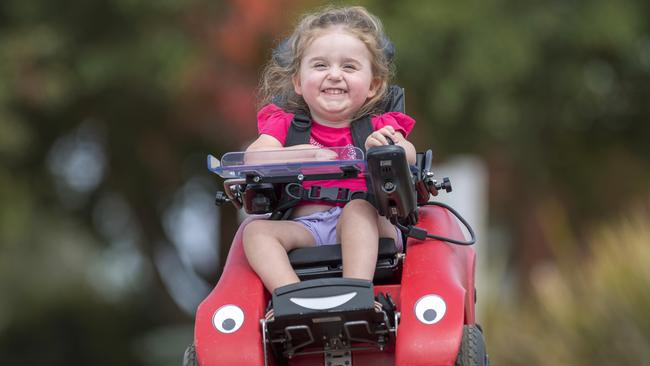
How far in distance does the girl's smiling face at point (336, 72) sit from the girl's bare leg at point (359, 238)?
47 centimetres

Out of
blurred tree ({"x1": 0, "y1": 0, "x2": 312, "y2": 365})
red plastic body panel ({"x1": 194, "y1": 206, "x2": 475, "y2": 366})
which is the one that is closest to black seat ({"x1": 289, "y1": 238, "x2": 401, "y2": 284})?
red plastic body panel ({"x1": 194, "y1": 206, "x2": 475, "y2": 366})

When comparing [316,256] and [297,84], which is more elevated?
[297,84]

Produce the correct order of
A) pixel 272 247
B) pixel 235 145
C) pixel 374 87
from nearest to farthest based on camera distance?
1. pixel 272 247
2. pixel 374 87
3. pixel 235 145

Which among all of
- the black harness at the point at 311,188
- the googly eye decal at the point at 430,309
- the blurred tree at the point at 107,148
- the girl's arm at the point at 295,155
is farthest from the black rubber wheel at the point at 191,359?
the blurred tree at the point at 107,148

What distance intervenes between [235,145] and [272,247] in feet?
35.5

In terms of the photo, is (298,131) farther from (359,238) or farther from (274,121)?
(359,238)

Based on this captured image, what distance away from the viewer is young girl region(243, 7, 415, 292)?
5.73 m

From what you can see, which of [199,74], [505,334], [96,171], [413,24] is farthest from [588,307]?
[96,171]

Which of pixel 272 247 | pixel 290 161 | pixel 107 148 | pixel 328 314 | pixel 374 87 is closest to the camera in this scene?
pixel 328 314

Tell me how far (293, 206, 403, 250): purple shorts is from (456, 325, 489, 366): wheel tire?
61 centimetres

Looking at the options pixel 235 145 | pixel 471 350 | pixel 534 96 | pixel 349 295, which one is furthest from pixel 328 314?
pixel 235 145

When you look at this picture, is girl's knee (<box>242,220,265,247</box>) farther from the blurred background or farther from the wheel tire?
the blurred background

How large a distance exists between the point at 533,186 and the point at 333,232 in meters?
11.3

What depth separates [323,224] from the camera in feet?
19.8
